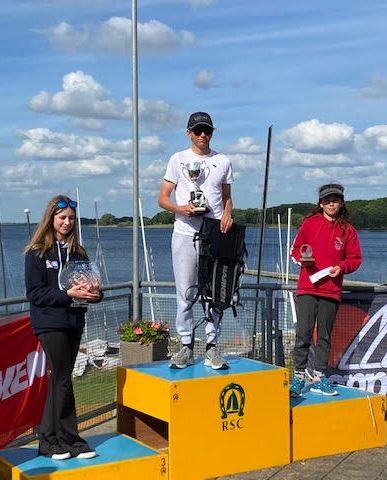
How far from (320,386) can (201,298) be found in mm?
1311

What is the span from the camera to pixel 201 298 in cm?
623

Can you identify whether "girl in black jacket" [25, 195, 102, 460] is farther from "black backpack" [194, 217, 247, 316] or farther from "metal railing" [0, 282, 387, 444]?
"metal railing" [0, 282, 387, 444]

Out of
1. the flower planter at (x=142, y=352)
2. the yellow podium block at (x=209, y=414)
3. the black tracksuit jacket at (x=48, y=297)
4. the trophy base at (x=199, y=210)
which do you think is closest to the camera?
the black tracksuit jacket at (x=48, y=297)

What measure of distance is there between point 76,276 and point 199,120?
1680mm

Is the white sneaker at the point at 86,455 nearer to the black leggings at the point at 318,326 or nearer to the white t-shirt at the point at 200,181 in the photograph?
the white t-shirt at the point at 200,181

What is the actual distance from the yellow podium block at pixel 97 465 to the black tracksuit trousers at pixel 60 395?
0.12 meters

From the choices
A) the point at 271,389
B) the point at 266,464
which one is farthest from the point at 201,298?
the point at 266,464

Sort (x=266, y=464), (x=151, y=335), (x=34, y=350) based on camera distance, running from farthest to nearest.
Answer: (x=151, y=335) → (x=34, y=350) → (x=266, y=464)

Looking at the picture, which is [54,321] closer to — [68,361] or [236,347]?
[68,361]

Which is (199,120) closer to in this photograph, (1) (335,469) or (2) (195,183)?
(2) (195,183)

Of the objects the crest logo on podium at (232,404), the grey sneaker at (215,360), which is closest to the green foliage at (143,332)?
the grey sneaker at (215,360)

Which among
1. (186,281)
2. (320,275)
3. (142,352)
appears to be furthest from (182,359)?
(142,352)

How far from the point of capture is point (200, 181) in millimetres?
6234

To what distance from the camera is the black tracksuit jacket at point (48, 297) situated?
5.16 metres
